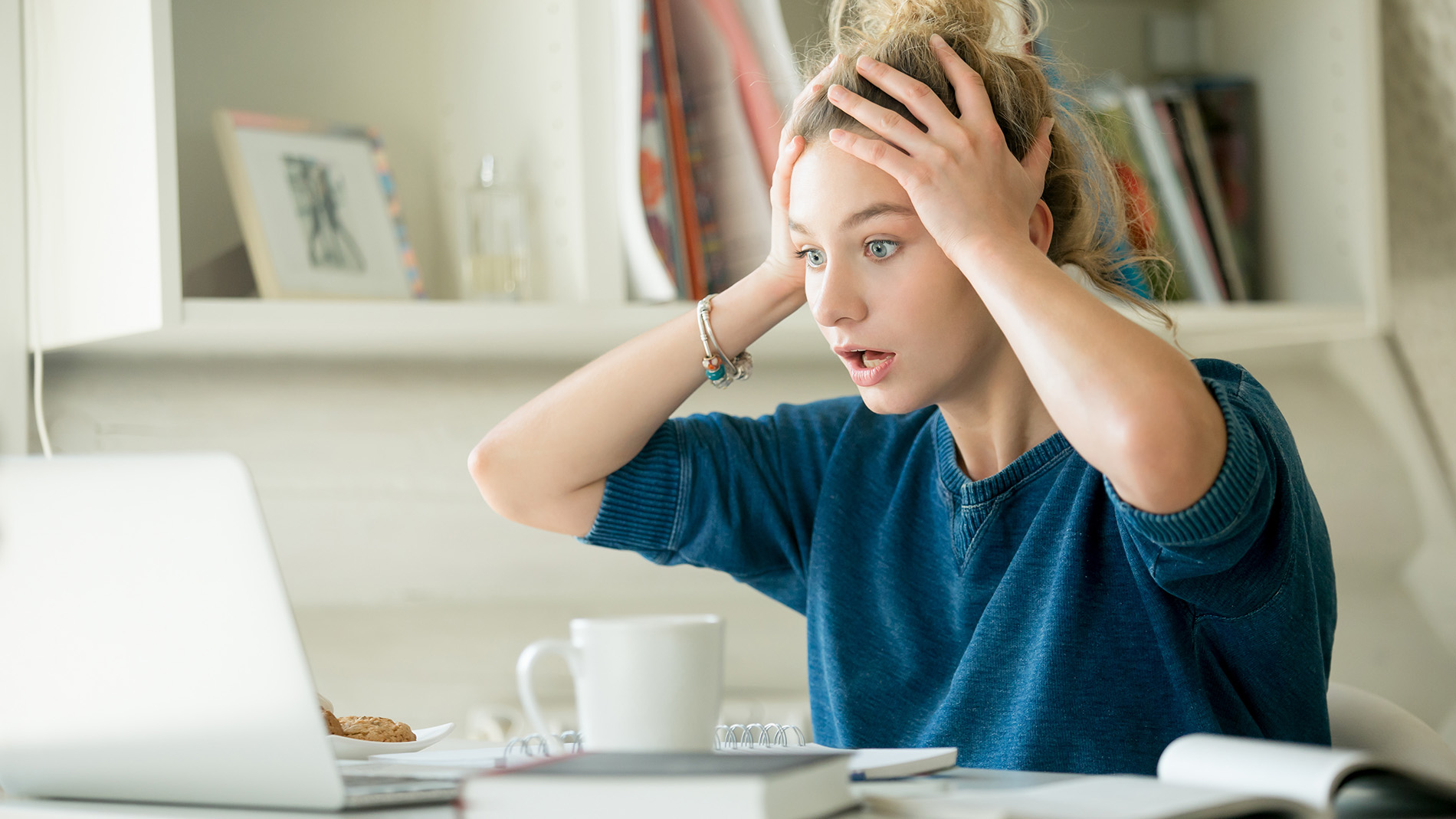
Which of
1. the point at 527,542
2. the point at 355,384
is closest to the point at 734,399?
the point at 527,542

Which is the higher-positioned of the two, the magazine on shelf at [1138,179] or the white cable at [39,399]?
the magazine on shelf at [1138,179]

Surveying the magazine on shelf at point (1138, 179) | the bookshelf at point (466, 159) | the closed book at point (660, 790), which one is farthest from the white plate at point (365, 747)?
the magazine on shelf at point (1138, 179)

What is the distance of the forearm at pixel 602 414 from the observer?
1.14 metres

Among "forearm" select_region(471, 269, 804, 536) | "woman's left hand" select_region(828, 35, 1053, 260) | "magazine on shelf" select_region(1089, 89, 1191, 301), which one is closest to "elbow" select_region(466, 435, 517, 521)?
"forearm" select_region(471, 269, 804, 536)

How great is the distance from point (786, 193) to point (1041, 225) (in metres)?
0.22

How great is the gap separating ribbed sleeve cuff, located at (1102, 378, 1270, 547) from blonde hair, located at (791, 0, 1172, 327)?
303mm

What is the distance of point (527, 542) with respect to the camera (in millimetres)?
1646

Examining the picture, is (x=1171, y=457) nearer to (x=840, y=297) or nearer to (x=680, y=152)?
(x=840, y=297)

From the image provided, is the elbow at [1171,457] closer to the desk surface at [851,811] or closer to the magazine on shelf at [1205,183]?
the desk surface at [851,811]

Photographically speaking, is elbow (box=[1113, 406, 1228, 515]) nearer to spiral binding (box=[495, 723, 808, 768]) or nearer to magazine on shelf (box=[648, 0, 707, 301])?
spiral binding (box=[495, 723, 808, 768])

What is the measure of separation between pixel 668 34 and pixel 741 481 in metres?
0.55

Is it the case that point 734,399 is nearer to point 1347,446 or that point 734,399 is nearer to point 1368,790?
point 1347,446

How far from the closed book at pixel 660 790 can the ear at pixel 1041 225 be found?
2.19 ft

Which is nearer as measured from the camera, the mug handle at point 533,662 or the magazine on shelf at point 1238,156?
the mug handle at point 533,662
